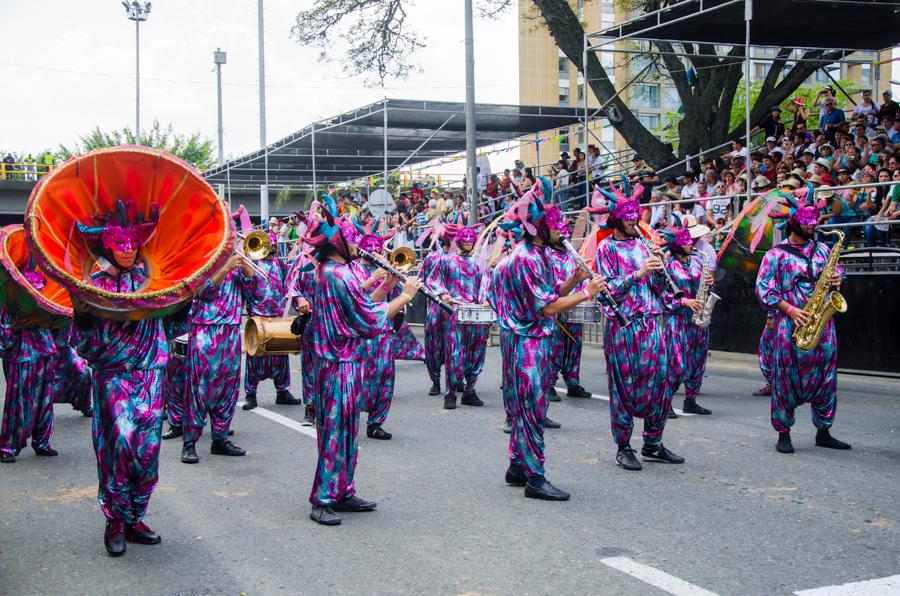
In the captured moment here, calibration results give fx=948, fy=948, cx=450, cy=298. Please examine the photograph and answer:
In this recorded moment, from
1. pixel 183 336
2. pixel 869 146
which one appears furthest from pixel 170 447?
pixel 869 146

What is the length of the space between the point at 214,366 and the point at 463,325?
3.35 metres

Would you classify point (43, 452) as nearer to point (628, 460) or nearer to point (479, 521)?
point (479, 521)

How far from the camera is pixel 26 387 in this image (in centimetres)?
767

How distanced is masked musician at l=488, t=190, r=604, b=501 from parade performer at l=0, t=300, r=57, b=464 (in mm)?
3958

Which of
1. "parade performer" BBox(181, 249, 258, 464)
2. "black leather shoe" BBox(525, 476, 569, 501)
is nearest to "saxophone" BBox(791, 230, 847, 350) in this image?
"black leather shoe" BBox(525, 476, 569, 501)

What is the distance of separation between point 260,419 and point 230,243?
4.49 m

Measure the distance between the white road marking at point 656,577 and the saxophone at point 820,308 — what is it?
10.6 ft

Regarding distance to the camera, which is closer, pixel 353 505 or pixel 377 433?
pixel 353 505

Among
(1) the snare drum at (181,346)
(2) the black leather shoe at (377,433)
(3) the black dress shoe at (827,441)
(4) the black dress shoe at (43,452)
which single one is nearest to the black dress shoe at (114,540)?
(1) the snare drum at (181,346)

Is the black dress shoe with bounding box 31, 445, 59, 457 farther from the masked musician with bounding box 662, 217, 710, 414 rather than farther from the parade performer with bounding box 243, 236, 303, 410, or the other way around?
the masked musician with bounding box 662, 217, 710, 414

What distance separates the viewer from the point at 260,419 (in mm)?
9406

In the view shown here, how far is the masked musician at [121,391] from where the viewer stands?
4.99 meters

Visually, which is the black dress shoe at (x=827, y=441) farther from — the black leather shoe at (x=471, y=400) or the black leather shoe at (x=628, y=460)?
the black leather shoe at (x=471, y=400)

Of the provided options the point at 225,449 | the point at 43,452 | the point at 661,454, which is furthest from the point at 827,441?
the point at 43,452
